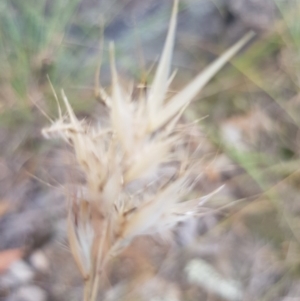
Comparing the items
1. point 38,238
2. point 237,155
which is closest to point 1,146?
point 38,238

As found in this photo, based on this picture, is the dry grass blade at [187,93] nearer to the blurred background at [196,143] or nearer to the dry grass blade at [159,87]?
the dry grass blade at [159,87]

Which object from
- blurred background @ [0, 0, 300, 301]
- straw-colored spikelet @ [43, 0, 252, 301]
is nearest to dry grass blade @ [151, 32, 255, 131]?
straw-colored spikelet @ [43, 0, 252, 301]

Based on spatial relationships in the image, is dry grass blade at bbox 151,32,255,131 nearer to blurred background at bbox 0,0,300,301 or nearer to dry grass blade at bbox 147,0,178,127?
dry grass blade at bbox 147,0,178,127

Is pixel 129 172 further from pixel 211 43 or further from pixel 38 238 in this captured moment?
pixel 211 43

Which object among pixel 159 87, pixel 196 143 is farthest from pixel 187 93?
pixel 196 143

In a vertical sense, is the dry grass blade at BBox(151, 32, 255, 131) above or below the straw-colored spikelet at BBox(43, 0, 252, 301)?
above

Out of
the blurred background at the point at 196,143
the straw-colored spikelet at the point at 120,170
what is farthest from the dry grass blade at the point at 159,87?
the blurred background at the point at 196,143
